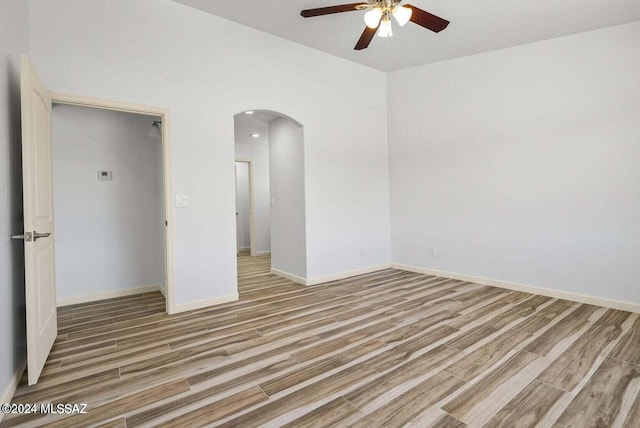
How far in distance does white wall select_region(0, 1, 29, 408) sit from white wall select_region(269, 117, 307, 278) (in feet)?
9.00

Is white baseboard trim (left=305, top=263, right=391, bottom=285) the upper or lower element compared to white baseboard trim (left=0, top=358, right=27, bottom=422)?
upper

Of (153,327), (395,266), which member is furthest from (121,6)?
(395,266)

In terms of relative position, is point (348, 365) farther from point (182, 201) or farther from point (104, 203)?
point (104, 203)

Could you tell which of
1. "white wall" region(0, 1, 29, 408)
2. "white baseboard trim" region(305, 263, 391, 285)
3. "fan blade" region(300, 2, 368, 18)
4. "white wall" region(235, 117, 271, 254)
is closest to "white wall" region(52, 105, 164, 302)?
"white wall" region(0, 1, 29, 408)

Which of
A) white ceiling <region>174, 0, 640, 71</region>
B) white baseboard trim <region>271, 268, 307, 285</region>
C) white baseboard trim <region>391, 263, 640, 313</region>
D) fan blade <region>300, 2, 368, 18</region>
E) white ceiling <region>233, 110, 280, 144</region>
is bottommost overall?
white baseboard trim <region>391, 263, 640, 313</region>

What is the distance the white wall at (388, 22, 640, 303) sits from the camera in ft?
11.1

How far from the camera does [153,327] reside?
3010 millimetres

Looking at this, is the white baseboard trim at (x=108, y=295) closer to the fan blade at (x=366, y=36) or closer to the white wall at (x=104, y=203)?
the white wall at (x=104, y=203)

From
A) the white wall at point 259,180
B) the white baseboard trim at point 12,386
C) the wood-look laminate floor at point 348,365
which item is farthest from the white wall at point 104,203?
the white wall at point 259,180

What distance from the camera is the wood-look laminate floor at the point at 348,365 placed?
5.73 ft

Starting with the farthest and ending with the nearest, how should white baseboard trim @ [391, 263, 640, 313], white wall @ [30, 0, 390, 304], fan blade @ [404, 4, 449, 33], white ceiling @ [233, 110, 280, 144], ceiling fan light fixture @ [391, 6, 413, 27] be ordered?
white ceiling @ [233, 110, 280, 144] → white baseboard trim @ [391, 263, 640, 313] → white wall @ [30, 0, 390, 304] → fan blade @ [404, 4, 449, 33] → ceiling fan light fixture @ [391, 6, 413, 27]

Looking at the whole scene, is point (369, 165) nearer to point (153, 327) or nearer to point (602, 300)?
point (602, 300)

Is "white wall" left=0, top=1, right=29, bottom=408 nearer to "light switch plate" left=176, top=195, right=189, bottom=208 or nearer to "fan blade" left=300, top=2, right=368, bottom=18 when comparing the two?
"light switch plate" left=176, top=195, right=189, bottom=208

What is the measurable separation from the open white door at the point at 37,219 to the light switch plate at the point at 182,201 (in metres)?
1.03
